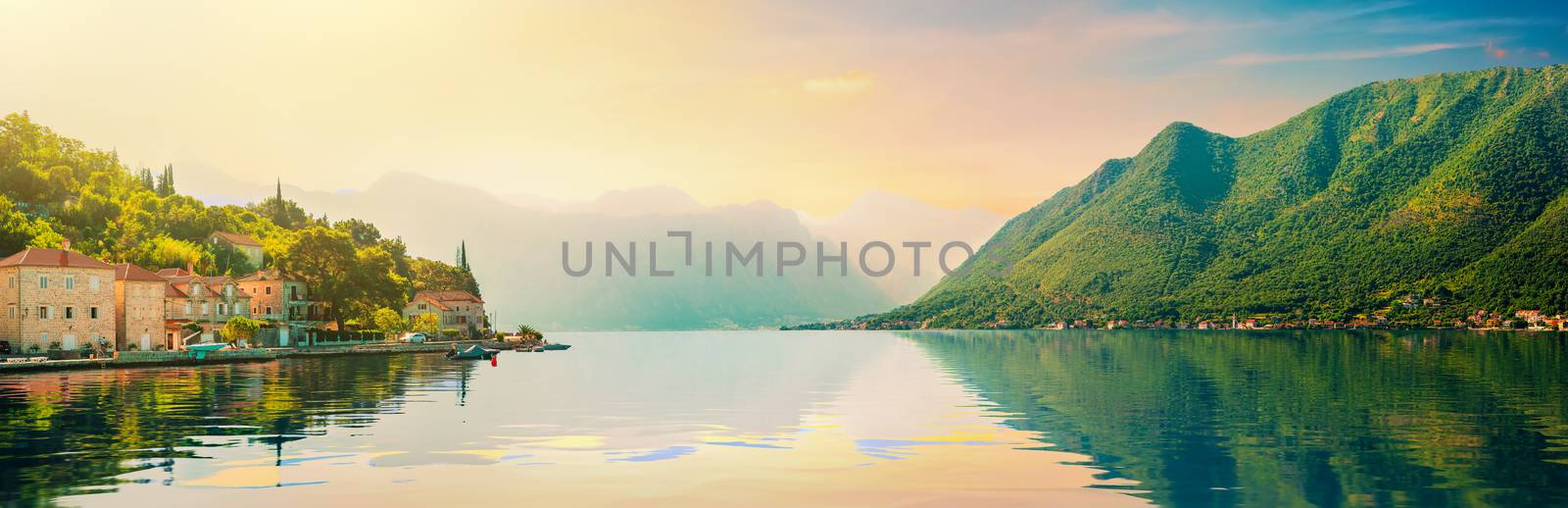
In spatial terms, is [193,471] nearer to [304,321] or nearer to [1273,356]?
[1273,356]

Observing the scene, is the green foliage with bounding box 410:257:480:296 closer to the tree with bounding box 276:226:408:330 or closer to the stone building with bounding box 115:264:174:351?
the tree with bounding box 276:226:408:330

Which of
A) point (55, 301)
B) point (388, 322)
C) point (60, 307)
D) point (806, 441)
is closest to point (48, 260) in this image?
point (55, 301)

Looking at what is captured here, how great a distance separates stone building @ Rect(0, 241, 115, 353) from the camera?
81000mm

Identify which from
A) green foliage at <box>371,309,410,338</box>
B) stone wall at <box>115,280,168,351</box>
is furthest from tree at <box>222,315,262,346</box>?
green foliage at <box>371,309,410,338</box>

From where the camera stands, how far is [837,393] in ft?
176

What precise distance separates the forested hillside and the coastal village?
307 cm

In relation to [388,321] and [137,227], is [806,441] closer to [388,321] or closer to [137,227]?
[388,321]

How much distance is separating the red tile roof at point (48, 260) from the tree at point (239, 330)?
16443 millimetres

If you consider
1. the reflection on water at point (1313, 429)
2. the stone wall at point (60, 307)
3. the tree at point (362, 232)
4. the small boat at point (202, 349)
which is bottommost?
the reflection on water at point (1313, 429)

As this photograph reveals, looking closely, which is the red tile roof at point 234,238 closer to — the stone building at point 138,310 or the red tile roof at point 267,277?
the red tile roof at point 267,277

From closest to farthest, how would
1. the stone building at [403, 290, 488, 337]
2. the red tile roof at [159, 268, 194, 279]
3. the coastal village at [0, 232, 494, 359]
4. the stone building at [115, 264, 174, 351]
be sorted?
the coastal village at [0, 232, 494, 359] < the stone building at [115, 264, 174, 351] < the red tile roof at [159, 268, 194, 279] < the stone building at [403, 290, 488, 337]

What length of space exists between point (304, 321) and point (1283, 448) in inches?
4571

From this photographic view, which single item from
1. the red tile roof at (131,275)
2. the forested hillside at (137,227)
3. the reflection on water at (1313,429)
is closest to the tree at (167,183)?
the forested hillside at (137,227)

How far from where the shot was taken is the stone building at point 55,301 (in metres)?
81.0
